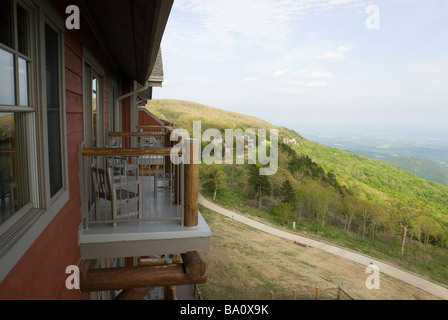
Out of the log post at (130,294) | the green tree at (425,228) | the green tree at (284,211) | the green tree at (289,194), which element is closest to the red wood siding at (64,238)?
the log post at (130,294)

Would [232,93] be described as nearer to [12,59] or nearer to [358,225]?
[358,225]

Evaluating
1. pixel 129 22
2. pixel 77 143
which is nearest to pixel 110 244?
pixel 77 143

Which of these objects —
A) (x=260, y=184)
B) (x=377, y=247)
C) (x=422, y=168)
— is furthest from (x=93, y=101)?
(x=422, y=168)

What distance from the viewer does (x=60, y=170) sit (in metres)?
2.20

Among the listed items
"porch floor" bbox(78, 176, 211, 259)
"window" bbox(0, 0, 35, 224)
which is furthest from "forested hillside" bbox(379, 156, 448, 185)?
"window" bbox(0, 0, 35, 224)

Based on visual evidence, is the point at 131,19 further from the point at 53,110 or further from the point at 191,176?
the point at 191,176

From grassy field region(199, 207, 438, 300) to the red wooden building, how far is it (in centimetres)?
1030

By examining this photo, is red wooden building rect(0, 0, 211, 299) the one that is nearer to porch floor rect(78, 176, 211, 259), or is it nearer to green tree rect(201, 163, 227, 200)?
porch floor rect(78, 176, 211, 259)

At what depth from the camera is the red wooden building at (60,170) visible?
1.36 m

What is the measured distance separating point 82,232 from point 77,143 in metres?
0.87

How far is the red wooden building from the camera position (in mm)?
1359

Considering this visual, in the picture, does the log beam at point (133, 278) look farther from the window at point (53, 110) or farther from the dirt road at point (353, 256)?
the dirt road at point (353, 256)

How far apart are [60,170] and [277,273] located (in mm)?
15358
